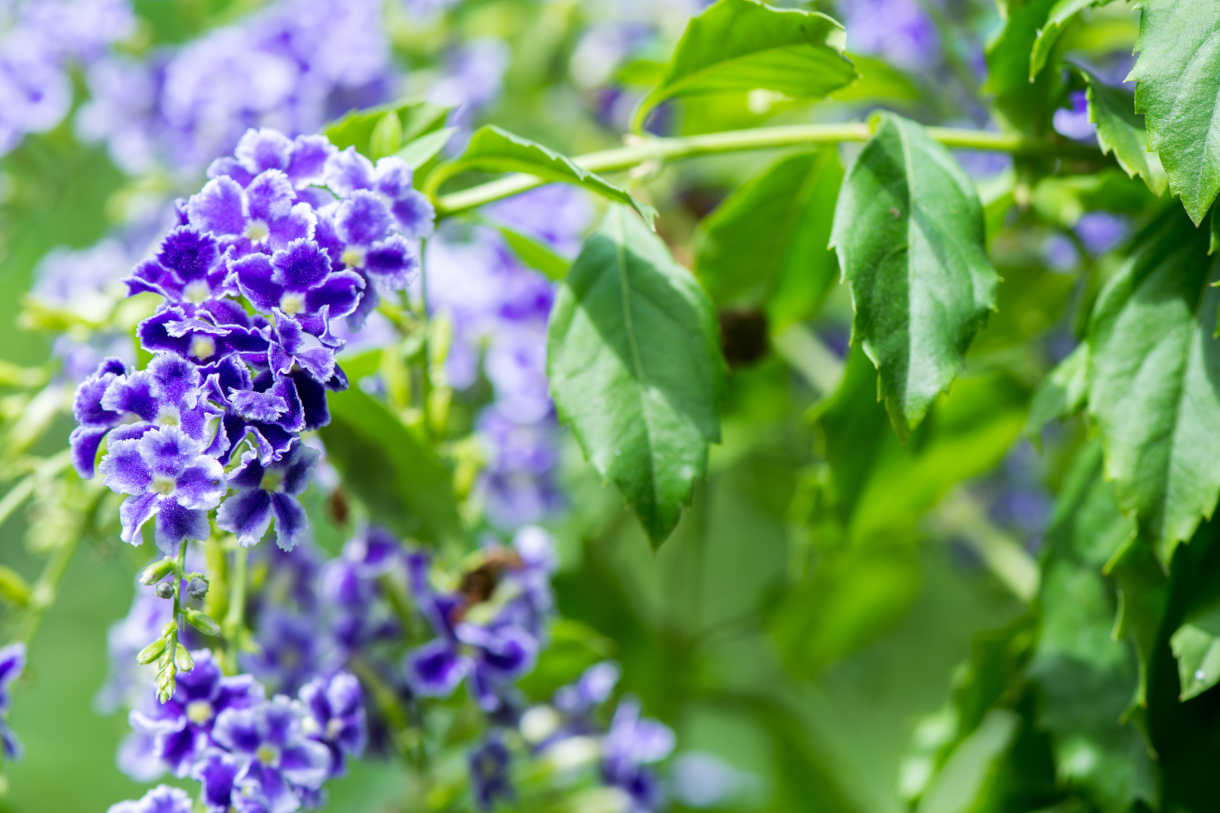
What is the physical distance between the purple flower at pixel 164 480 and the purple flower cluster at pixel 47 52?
2.30 feet

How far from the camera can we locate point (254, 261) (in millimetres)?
550

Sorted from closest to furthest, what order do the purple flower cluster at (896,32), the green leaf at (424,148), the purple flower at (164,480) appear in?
the purple flower at (164,480) < the green leaf at (424,148) < the purple flower cluster at (896,32)

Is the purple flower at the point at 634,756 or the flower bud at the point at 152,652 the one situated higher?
the flower bud at the point at 152,652

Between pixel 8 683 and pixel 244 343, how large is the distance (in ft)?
0.88

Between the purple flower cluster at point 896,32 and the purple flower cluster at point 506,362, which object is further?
the purple flower cluster at point 896,32

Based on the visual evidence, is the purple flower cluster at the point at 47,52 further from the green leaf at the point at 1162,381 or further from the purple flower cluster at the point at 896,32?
the green leaf at the point at 1162,381

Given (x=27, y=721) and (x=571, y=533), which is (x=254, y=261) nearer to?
(x=571, y=533)

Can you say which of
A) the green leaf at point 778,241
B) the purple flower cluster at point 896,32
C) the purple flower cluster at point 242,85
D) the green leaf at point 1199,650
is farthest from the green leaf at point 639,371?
the purple flower cluster at point 896,32

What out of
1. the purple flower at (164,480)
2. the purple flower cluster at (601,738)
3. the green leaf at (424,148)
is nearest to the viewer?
the purple flower at (164,480)

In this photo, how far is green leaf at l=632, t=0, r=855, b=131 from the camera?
64 cm

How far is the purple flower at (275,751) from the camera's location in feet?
1.95

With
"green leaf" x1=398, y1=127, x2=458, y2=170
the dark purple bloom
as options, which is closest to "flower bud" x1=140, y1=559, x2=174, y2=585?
"green leaf" x1=398, y1=127, x2=458, y2=170

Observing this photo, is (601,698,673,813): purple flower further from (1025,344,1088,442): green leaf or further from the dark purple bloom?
(1025,344,1088,442): green leaf

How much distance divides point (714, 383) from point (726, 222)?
0.22 meters
